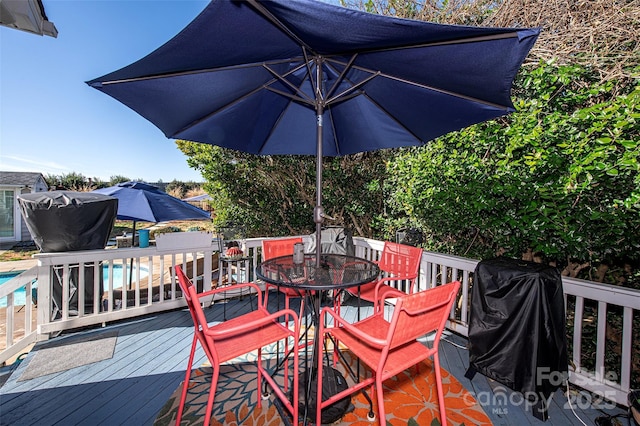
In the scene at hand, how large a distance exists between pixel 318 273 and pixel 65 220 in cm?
315

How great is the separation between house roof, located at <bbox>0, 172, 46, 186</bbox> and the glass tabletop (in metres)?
19.9

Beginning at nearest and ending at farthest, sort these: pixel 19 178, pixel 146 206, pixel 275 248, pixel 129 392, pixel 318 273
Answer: pixel 318 273
pixel 129 392
pixel 275 248
pixel 146 206
pixel 19 178

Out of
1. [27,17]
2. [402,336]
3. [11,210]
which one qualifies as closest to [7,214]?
[11,210]

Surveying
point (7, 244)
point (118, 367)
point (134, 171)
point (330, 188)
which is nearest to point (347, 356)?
point (118, 367)

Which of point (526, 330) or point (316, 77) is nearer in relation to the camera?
point (526, 330)

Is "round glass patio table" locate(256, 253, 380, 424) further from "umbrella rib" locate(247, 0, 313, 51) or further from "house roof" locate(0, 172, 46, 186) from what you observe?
"house roof" locate(0, 172, 46, 186)

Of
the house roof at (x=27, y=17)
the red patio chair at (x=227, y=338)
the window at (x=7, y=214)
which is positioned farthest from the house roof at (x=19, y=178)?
the red patio chair at (x=227, y=338)

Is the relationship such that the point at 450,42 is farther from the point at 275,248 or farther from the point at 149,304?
the point at 149,304

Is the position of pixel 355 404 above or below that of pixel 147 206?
below

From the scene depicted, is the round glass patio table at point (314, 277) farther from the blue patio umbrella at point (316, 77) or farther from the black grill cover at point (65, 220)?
the black grill cover at point (65, 220)

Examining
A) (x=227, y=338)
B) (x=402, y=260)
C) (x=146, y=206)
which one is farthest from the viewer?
(x=146, y=206)

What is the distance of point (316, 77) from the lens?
219 cm

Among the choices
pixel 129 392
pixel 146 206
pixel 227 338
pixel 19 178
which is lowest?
pixel 129 392

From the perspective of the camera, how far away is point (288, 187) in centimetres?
661
